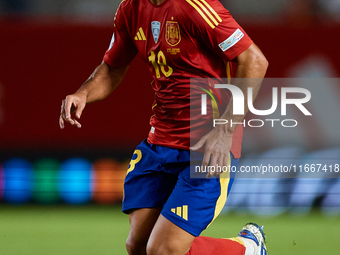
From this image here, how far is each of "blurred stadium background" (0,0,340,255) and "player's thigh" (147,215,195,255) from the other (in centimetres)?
246

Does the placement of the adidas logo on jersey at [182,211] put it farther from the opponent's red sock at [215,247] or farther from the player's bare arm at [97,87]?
the player's bare arm at [97,87]

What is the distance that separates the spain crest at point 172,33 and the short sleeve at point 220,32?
111mm

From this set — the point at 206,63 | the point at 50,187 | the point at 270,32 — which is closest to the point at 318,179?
the point at 270,32

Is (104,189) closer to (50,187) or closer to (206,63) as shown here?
(50,187)

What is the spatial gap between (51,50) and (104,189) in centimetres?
139

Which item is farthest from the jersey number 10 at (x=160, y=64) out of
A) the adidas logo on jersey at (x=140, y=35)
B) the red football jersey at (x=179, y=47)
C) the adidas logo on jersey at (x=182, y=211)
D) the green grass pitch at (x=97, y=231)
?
the green grass pitch at (x=97, y=231)

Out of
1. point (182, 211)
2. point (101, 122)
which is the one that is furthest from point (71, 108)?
point (101, 122)

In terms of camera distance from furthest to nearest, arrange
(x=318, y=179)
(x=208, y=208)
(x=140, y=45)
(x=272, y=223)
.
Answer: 1. (x=318, y=179)
2. (x=272, y=223)
3. (x=140, y=45)
4. (x=208, y=208)

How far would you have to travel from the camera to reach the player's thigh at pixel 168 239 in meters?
2.33

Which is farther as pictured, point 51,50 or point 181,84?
point 51,50

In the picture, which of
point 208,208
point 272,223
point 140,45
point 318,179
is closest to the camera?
point 208,208

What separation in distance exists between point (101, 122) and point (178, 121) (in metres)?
2.52

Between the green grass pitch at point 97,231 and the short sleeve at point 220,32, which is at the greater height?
the short sleeve at point 220,32

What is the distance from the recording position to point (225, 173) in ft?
7.98
